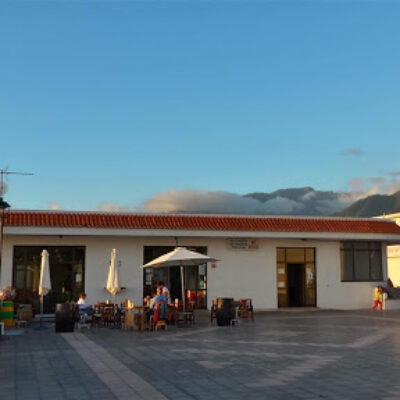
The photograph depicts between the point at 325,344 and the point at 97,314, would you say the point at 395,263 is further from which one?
the point at 325,344

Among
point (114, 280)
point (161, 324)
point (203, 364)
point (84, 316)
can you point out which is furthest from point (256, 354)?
point (114, 280)

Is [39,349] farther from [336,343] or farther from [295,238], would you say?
[295,238]

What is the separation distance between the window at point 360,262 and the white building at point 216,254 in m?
0.05

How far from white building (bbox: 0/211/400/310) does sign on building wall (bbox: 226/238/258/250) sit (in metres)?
0.05

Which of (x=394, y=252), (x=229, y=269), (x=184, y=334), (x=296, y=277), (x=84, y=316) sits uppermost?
(x=394, y=252)

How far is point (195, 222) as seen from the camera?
75.7 ft

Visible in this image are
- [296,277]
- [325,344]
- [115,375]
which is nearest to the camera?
[115,375]

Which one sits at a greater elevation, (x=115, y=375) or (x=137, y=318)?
(x=137, y=318)

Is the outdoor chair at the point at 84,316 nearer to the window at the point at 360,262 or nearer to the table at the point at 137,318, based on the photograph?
the table at the point at 137,318

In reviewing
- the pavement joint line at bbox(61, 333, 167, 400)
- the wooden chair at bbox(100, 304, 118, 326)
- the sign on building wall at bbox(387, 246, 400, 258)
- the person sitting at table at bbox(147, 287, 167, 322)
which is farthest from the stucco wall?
the sign on building wall at bbox(387, 246, 400, 258)

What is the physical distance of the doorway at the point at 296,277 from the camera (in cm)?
2494

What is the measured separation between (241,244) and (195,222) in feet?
8.41

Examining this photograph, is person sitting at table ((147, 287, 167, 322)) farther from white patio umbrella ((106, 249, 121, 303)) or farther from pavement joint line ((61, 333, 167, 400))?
pavement joint line ((61, 333, 167, 400))

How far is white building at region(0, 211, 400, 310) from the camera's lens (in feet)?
70.1
